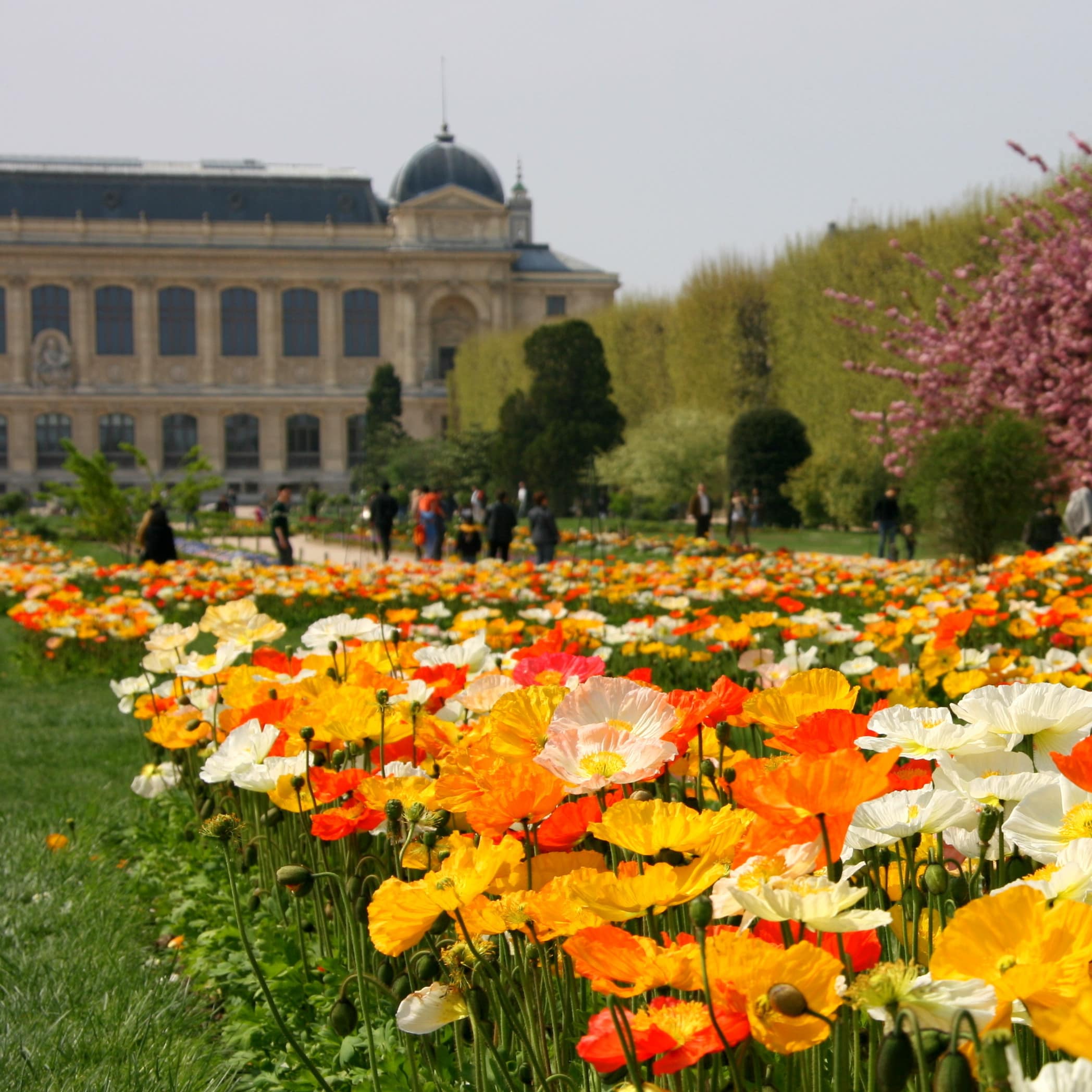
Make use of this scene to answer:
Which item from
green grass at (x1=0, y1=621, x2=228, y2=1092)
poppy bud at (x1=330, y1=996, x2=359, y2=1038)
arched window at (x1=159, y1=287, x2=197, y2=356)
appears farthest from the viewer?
arched window at (x1=159, y1=287, x2=197, y2=356)

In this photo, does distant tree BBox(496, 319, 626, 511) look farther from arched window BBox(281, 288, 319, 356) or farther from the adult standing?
arched window BBox(281, 288, 319, 356)

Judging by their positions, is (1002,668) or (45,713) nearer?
(1002,668)

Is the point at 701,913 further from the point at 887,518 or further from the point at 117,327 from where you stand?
the point at 117,327

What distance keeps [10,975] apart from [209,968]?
471 mm

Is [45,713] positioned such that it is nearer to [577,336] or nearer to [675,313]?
[577,336]

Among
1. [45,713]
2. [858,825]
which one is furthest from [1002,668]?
[45,713]

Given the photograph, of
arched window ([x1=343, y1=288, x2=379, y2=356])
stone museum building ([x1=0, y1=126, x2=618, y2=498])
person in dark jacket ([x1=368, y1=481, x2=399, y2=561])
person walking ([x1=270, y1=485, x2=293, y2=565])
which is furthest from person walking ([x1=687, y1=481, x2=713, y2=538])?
arched window ([x1=343, y1=288, x2=379, y2=356])

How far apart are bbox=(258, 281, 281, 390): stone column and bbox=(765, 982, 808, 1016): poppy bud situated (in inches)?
2273

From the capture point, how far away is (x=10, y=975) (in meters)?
2.69

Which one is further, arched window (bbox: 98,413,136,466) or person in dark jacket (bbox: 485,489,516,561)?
arched window (bbox: 98,413,136,466)

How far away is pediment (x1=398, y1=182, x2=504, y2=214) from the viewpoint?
182 feet

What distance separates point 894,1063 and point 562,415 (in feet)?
88.9

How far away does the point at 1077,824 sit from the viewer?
1.15 metres

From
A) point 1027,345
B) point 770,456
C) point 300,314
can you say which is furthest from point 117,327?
point 1027,345
